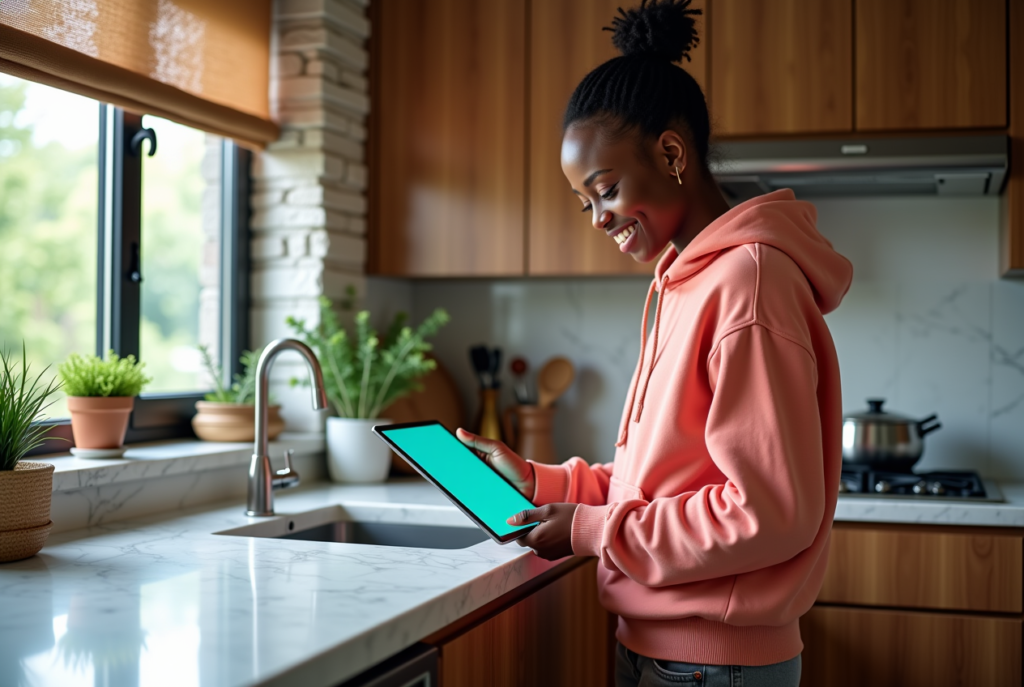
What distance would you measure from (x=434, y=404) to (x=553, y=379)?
36 centimetres

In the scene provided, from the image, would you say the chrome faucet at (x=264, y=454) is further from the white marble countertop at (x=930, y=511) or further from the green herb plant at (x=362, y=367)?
the white marble countertop at (x=930, y=511)

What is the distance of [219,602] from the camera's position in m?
1.16

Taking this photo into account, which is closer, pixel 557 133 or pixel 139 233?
pixel 139 233

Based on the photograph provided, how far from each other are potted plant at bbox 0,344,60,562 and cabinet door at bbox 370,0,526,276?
4.37ft

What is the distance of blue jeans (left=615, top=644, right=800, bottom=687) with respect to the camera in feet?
4.04

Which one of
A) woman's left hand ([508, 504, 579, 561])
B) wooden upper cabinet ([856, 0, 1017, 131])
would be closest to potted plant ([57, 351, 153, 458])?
woman's left hand ([508, 504, 579, 561])

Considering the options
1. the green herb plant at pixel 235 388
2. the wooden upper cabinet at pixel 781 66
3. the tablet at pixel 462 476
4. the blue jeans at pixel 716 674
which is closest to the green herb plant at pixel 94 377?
the green herb plant at pixel 235 388

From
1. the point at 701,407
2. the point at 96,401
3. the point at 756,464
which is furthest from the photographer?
the point at 96,401

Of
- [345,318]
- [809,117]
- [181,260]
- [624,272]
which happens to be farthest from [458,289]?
[809,117]

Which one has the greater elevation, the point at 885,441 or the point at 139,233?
the point at 139,233

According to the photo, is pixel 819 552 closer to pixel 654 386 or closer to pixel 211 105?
pixel 654 386

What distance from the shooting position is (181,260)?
8.01 feet

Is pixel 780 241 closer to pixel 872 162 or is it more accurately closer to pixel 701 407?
pixel 701 407

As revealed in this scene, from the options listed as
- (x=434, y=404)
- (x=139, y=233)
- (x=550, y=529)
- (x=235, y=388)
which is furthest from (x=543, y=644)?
(x=139, y=233)
